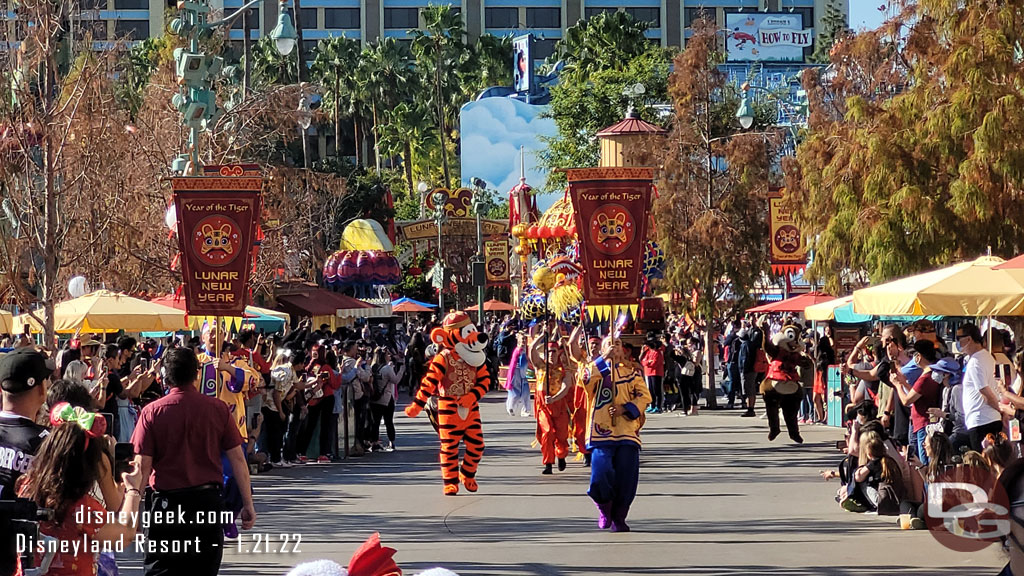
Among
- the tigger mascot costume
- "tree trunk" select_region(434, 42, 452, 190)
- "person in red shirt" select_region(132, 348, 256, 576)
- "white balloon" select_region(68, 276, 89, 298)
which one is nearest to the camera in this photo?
"person in red shirt" select_region(132, 348, 256, 576)

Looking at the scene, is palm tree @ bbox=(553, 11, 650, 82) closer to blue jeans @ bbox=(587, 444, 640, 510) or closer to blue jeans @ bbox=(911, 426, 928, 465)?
blue jeans @ bbox=(911, 426, 928, 465)

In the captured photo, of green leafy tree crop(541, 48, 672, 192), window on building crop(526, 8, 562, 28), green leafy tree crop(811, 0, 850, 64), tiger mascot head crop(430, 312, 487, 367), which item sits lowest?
tiger mascot head crop(430, 312, 487, 367)

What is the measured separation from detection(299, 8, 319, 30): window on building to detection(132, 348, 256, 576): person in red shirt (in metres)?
95.8

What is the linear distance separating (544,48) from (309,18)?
15.6 meters

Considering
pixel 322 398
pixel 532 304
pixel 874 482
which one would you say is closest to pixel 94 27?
pixel 322 398

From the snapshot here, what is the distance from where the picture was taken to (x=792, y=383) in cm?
2117

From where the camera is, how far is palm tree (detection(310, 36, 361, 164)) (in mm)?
79562

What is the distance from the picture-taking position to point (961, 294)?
1477 cm

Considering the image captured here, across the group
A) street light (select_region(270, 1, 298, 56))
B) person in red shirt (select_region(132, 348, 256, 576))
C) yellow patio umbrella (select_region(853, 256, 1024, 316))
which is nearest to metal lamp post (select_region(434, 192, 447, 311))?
street light (select_region(270, 1, 298, 56))

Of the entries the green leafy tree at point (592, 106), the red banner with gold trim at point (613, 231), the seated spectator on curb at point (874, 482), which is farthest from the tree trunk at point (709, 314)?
the seated spectator on curb at point (874, 482)

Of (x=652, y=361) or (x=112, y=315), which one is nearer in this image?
(x=112, y=315)

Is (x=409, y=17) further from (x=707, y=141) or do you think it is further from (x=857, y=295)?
(x=857, y=295)

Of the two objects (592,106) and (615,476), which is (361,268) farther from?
(615,476)

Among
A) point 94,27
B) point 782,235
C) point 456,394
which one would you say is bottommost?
point 456,394
